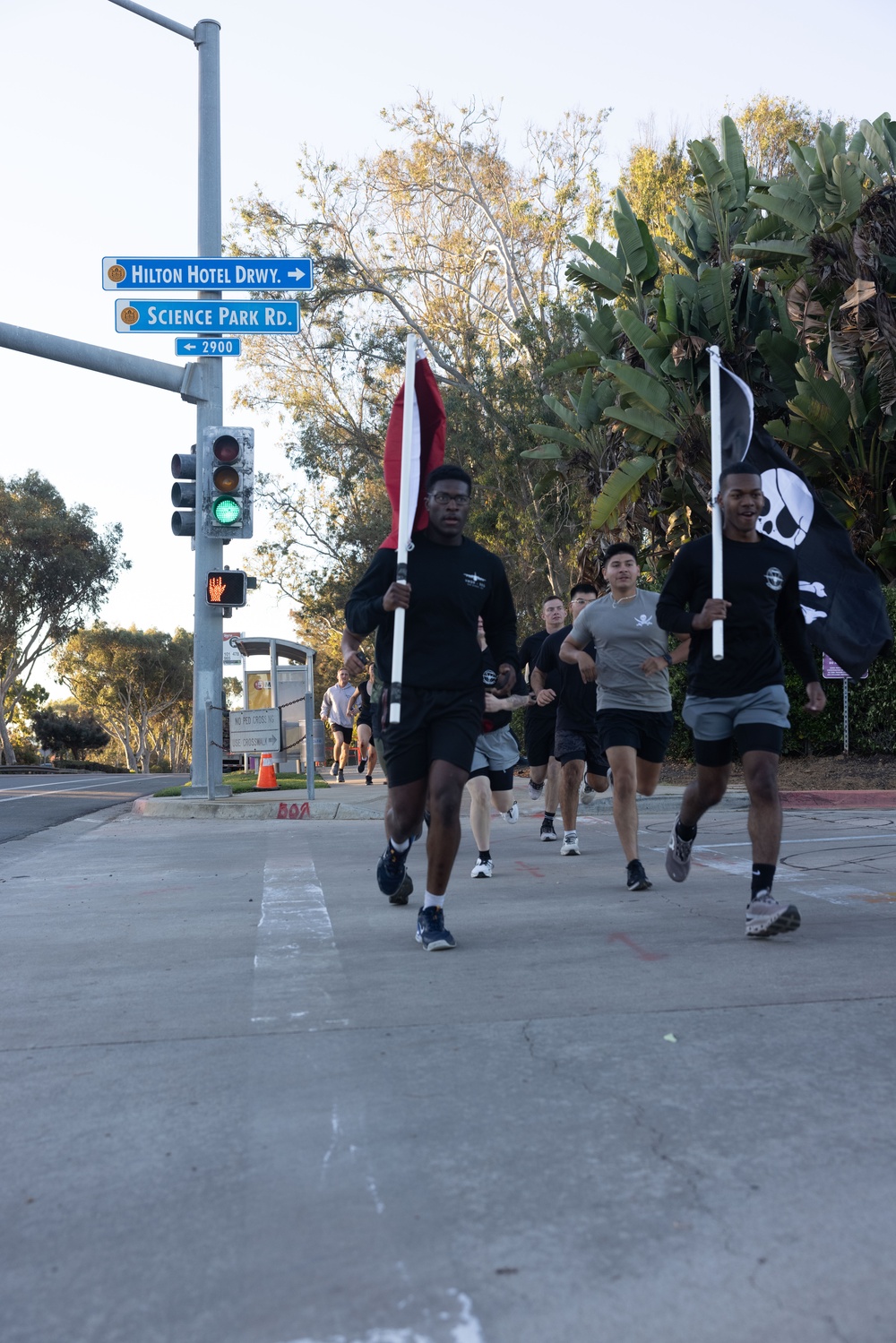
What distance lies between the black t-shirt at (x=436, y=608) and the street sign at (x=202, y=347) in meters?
8.88

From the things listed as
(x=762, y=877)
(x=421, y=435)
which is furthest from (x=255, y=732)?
(x=762, y=877)

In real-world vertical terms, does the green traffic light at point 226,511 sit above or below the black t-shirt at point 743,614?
above

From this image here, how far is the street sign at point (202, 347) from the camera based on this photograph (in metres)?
14.2

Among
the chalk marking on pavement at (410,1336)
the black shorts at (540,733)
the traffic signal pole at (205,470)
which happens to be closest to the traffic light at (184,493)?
the traffic signal pole at (205,470)

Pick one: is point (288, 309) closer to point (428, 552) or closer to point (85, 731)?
point (428, 552)

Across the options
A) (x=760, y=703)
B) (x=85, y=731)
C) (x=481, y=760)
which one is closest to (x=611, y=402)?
(x=481, y=760)

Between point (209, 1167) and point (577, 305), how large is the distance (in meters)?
26.0

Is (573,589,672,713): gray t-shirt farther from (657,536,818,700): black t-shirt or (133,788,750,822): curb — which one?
(133,788,750,822): curb

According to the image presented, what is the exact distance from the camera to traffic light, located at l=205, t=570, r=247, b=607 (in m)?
14.6

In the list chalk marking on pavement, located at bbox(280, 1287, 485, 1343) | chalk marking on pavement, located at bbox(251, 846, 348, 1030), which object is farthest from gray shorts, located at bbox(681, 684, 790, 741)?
chalk marking on pavement, located at bbox(280, 1287, 485, 1343)

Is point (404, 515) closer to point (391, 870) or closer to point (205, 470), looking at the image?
point (391, 870)

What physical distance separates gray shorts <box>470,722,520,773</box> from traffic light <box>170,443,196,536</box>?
6.55 metres

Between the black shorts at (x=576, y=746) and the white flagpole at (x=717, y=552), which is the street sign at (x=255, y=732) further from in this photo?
the white flagpole at (x=717, y=552)

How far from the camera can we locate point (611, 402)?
67.6 feet
